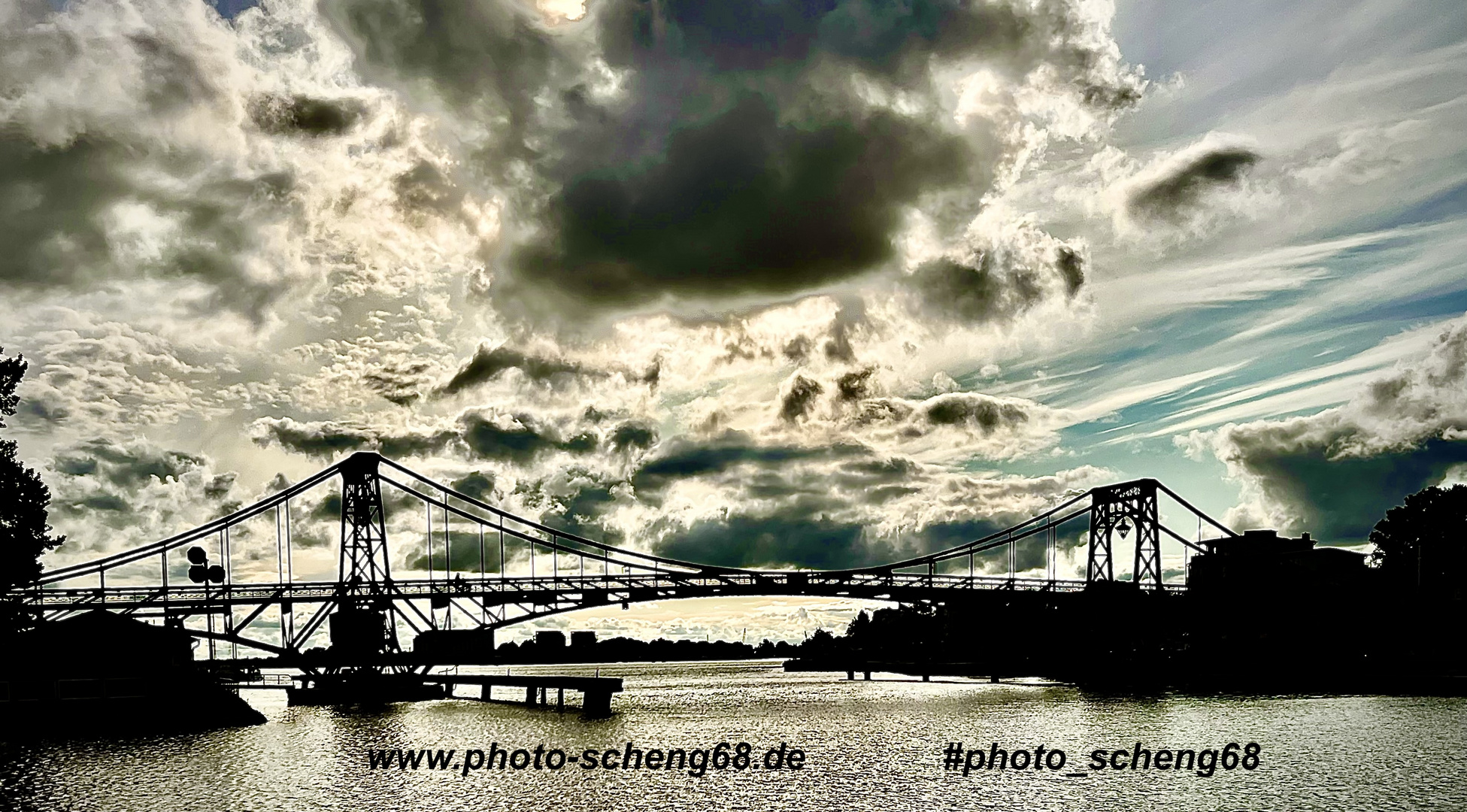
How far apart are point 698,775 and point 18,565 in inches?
1144

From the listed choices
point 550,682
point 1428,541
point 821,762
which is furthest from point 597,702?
point 1428,541

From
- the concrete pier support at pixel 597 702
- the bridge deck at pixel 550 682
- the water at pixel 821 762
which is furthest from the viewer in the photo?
the bridge deck at pixel 550 682

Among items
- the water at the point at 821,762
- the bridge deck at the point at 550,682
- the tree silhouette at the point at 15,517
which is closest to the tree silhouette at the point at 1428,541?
the water at the point at 821,762

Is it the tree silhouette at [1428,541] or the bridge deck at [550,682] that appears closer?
the bridge deck at [550,682]

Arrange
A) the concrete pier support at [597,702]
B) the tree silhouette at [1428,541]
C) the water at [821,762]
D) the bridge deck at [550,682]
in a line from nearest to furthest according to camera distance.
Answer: the water at [821,762] < the concrete pier support at [597,702] < the bridge deck at [550,682] < the tree silhouette at [1428,541]

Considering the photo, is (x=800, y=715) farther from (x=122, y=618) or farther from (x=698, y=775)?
(x=122, y=618)

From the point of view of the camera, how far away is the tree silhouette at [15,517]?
52531 mm

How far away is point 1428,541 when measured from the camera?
124 m

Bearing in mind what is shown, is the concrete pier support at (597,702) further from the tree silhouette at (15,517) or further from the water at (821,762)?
the tree silhouette at (15,517)

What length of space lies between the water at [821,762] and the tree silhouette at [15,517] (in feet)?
26.6

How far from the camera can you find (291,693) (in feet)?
365

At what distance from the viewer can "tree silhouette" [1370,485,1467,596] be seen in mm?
118188

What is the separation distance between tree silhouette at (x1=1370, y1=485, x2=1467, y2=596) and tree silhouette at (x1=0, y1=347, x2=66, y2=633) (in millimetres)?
108766

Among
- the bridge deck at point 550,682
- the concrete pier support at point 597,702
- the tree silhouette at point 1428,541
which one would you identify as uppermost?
the tree silhouette at point 1428,541
